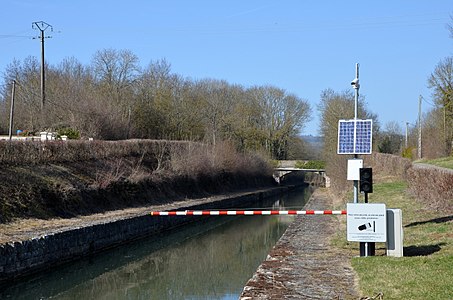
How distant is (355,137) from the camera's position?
1053 centimetres

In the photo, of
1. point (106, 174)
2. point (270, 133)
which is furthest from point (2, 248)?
point (270, 133)

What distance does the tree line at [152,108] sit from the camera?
31656mm

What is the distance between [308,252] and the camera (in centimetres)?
1116

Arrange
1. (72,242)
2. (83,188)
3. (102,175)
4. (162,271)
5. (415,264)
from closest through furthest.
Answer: (415,264) < (72,242) < (162,271) < (83,188) < (102,175)

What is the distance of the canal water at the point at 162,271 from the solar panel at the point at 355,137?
382 centimetres

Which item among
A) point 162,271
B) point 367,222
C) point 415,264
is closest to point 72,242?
point 162,271

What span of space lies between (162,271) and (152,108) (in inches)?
1136

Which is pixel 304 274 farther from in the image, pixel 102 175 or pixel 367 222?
pixel 102 175

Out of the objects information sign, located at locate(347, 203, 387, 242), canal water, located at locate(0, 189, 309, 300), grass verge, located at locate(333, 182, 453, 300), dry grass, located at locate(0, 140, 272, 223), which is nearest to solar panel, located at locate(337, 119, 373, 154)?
information sign, located at locate(347, 203, 387, 242)

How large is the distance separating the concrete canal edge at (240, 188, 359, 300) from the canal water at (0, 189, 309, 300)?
161 centimetres

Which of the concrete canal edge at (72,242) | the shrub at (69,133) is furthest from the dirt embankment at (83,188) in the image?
the shrub at (69,133)

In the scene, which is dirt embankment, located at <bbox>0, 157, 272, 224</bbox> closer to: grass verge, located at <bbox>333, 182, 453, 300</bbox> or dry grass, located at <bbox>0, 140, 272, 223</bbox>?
dry grass, located at <bbox>0, 140, 272, 223</bbox>

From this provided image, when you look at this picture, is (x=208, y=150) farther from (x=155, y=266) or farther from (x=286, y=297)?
(x=286, y=297)

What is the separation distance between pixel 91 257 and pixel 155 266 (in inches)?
70.3
